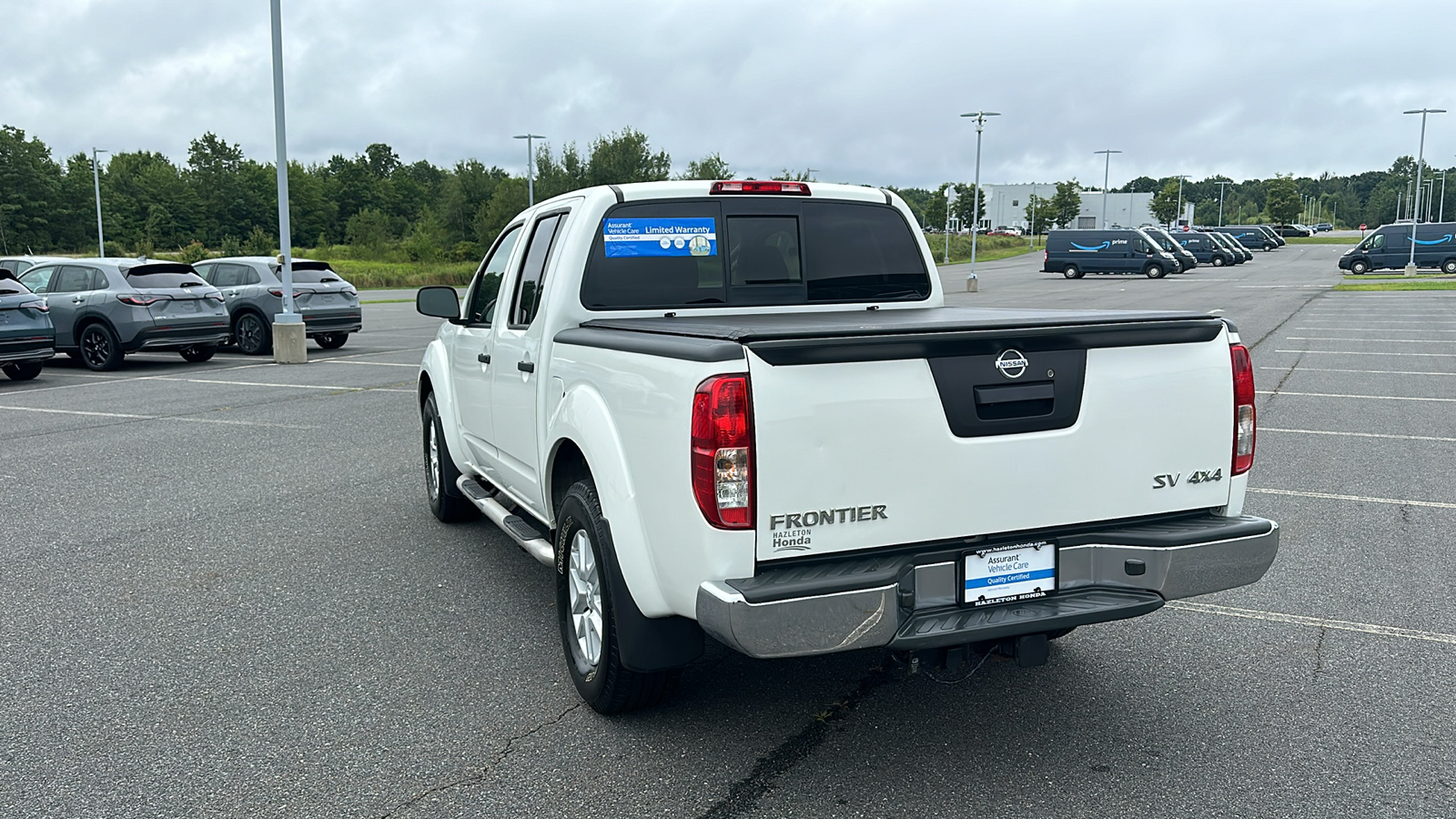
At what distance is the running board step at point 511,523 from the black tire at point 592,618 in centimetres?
24

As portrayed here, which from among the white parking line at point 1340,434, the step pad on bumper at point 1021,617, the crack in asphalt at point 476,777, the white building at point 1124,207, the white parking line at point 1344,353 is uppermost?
the white building at point 1124,207

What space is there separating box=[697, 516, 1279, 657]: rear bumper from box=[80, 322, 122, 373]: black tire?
16.5 metres

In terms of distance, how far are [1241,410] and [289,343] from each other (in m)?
16.6

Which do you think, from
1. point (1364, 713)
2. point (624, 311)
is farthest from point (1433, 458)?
point (624, 311)

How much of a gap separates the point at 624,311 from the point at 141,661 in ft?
8.07

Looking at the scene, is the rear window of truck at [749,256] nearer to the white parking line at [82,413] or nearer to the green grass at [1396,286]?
the white parking line at [82,413]

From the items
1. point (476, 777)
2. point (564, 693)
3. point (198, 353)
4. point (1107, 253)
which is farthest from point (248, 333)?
point (1107, 253)

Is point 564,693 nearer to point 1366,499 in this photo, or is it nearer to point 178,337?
point 1366,499

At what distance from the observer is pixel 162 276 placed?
57.7ft

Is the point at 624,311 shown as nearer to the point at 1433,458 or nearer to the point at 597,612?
the point at 597,612

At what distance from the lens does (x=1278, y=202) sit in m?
129

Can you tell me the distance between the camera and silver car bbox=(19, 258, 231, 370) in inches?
661

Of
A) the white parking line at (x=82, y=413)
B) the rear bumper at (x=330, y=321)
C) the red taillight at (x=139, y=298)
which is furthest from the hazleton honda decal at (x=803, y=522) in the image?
the rear bumper at (x=330, y=321)

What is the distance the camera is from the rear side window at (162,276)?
17.3 meters
